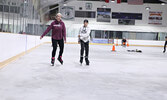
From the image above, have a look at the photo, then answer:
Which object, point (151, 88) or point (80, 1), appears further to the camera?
point (80, 1)

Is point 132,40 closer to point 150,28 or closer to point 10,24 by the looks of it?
point 150,28

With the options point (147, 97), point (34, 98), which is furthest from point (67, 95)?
point (147, 97)

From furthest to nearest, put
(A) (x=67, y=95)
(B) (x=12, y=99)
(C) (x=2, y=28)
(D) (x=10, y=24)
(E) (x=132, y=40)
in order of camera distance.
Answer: (E) (x=132, y=40), (D) (x=10, y=24), (C) (x=2, y=28), (A) (x=67, y=95), (B) (x=12, y=99)

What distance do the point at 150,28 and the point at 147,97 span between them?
32.7m

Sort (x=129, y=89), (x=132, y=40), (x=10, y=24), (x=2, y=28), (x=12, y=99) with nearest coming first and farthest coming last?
(x=12, y=99), (x=129, y=89), (x=2, y=28), (x=10, y=24), (x=132, y=40)

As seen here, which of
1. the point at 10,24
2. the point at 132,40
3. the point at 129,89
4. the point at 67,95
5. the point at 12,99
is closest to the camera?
the point at 12,99

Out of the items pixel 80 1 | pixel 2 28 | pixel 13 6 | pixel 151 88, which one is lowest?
pixel 151 88

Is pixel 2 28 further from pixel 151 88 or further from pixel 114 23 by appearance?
pixel 114 23

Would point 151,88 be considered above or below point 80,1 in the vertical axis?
below

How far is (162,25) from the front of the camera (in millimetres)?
35344

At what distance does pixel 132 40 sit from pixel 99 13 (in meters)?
5.64

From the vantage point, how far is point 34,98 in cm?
334

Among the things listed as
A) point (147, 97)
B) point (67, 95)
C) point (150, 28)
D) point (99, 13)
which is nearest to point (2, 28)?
point (67, 95)

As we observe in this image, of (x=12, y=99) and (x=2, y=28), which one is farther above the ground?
(x=2, y=28)
